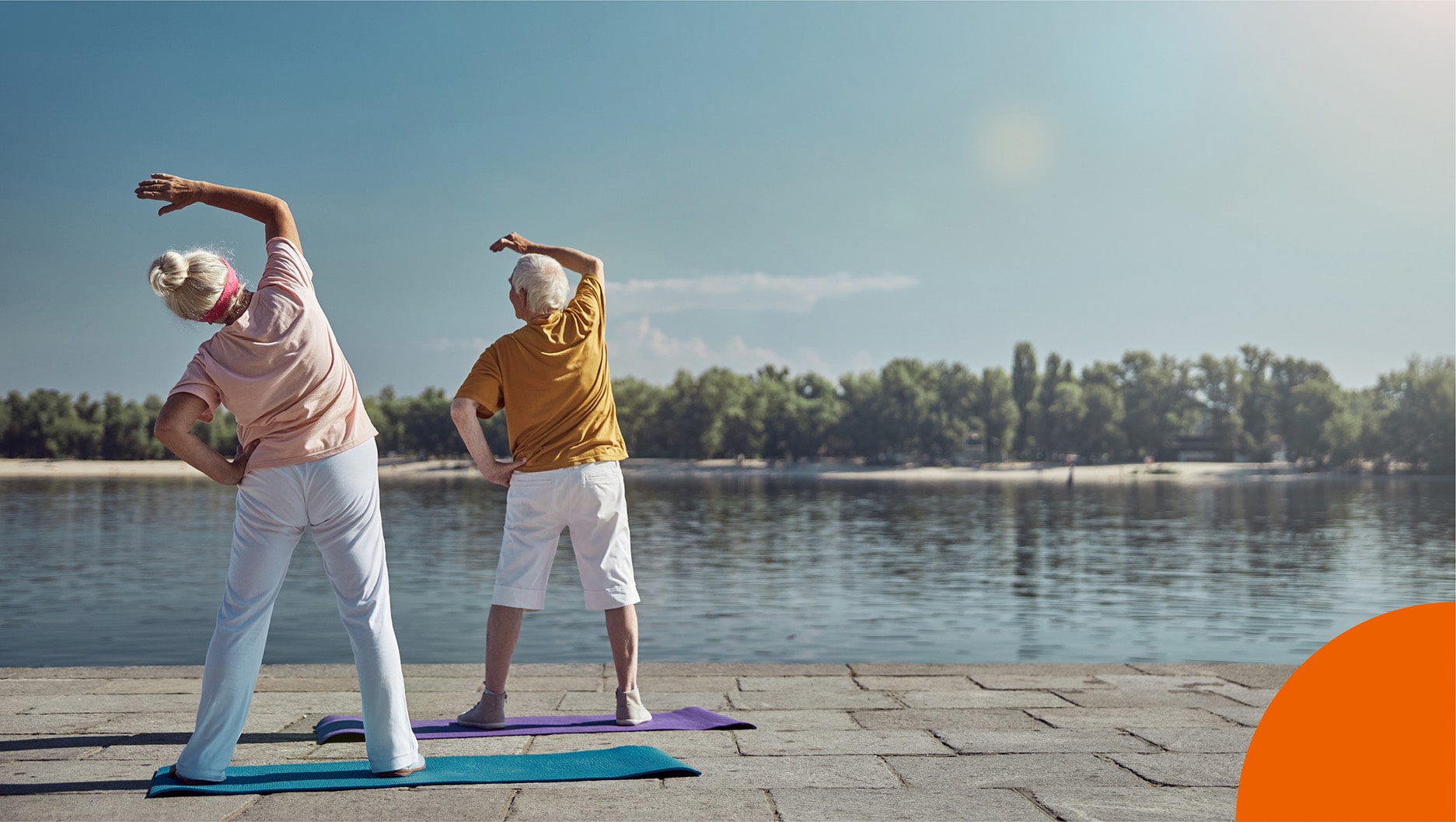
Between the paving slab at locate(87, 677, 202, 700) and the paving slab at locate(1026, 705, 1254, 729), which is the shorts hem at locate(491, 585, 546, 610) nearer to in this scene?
the paving slab at locate(87, 677, 202, 700)

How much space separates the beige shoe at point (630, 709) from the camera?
491cm

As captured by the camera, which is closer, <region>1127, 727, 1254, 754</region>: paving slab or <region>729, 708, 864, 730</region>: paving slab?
<region>1127, 727, 1254, 754</region>: paving slab

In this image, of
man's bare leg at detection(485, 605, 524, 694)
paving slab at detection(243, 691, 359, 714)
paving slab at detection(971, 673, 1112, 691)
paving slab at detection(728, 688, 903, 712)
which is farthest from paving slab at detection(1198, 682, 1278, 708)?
paving slab at detection(243, 691, 359, 714)

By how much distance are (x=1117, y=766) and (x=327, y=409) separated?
307 centimetres

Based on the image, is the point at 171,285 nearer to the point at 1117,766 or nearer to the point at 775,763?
the point at 775,763

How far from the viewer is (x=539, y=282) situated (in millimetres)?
4789

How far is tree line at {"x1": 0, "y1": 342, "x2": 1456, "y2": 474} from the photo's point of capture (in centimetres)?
12444

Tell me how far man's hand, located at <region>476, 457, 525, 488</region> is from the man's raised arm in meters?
0.90

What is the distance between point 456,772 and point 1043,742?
231cm

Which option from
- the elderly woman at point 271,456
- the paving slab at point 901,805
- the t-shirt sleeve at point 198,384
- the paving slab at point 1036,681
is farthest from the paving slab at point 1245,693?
the t-shirt sleeve at point 198,384

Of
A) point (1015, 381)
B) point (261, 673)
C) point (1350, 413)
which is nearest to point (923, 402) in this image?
point (1015, 381)

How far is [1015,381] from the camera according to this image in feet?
438

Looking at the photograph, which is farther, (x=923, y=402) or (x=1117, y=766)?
(x=923, y=402)

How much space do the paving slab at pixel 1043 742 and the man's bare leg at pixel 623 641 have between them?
132 centimetres
